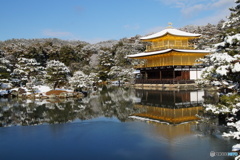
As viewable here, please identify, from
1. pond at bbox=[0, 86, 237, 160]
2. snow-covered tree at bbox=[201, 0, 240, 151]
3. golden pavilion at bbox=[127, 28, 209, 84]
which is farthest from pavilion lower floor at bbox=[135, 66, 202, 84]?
snow-covered tree at bbox=[201, 0, 240, 151]

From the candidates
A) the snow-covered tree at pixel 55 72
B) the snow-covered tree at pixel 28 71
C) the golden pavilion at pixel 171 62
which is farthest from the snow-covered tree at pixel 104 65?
the snow-covered tree at pixel 55 72

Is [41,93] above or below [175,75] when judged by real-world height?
below

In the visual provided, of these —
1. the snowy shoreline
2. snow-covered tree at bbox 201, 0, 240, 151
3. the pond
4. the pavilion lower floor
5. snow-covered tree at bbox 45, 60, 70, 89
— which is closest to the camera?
snow-covered tree at bbox 201, 0, 240, 151

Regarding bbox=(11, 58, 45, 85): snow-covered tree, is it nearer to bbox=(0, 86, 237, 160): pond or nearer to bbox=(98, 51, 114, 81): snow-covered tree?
bbox=(0, 86, 237, 160): pond

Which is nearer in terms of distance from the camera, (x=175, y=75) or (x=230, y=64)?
(x=230, y=64)

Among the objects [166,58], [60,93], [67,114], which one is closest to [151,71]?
[166,58]

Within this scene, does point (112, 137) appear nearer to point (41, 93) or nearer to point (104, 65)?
point (41, 93)

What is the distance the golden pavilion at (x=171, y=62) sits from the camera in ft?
98.3

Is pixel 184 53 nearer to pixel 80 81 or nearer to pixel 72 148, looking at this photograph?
pixel 80 81

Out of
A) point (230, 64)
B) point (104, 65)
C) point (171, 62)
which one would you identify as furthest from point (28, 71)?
point (230, 64)

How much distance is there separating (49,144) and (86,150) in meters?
1.44

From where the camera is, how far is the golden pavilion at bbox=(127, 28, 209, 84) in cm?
2997

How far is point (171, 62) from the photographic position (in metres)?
30.1

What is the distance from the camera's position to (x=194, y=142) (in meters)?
7.14
